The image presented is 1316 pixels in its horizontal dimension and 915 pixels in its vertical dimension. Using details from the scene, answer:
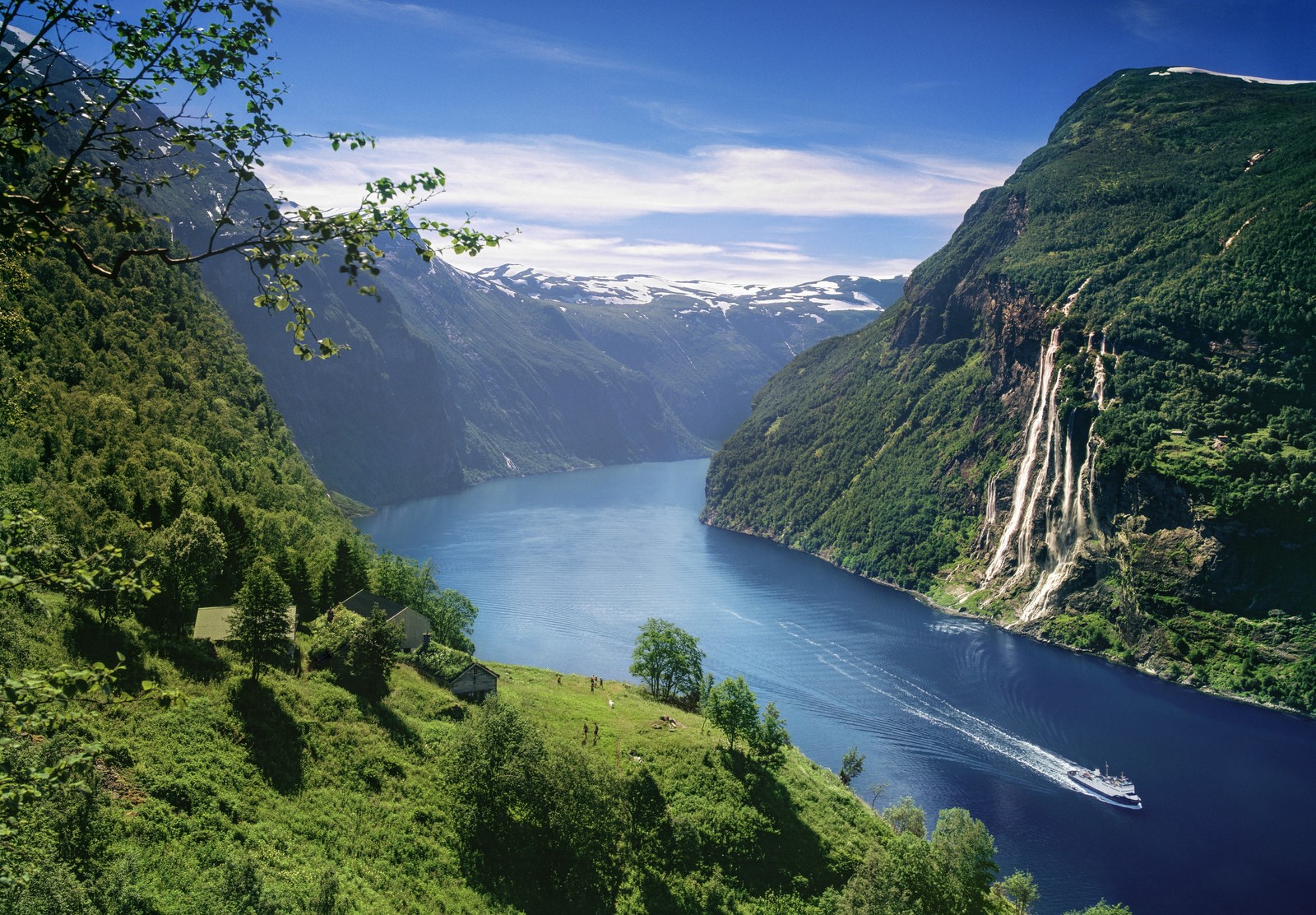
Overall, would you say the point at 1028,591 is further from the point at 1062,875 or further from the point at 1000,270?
the point at 1000,270

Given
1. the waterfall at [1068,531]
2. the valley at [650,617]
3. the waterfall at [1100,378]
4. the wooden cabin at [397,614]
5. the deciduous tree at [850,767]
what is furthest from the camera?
the waterfall at [1100,378]

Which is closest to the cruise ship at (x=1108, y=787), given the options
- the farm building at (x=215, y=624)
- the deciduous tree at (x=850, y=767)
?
the deciduous tree at (x=850, y=767)

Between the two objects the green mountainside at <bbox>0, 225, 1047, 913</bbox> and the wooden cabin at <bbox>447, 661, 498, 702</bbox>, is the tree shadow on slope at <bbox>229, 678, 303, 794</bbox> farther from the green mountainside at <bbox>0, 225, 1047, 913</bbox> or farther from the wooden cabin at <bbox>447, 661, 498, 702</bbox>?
the wooden cabin at <bbox>447, 661, 498, 702</bbox>

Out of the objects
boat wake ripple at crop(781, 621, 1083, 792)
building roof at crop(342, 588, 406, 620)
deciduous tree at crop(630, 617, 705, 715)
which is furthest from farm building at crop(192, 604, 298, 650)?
boat wake ripple at crop(781, 621, 1083, 792)

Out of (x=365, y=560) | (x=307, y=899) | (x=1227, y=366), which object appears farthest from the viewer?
(x=1227, y=366)

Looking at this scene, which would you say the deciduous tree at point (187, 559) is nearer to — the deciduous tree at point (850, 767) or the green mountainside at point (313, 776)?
the green mountainside at point (313, 776)

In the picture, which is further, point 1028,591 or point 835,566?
point 835,566

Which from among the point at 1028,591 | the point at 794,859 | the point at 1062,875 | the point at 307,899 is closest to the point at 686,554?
the point at 1028,591
